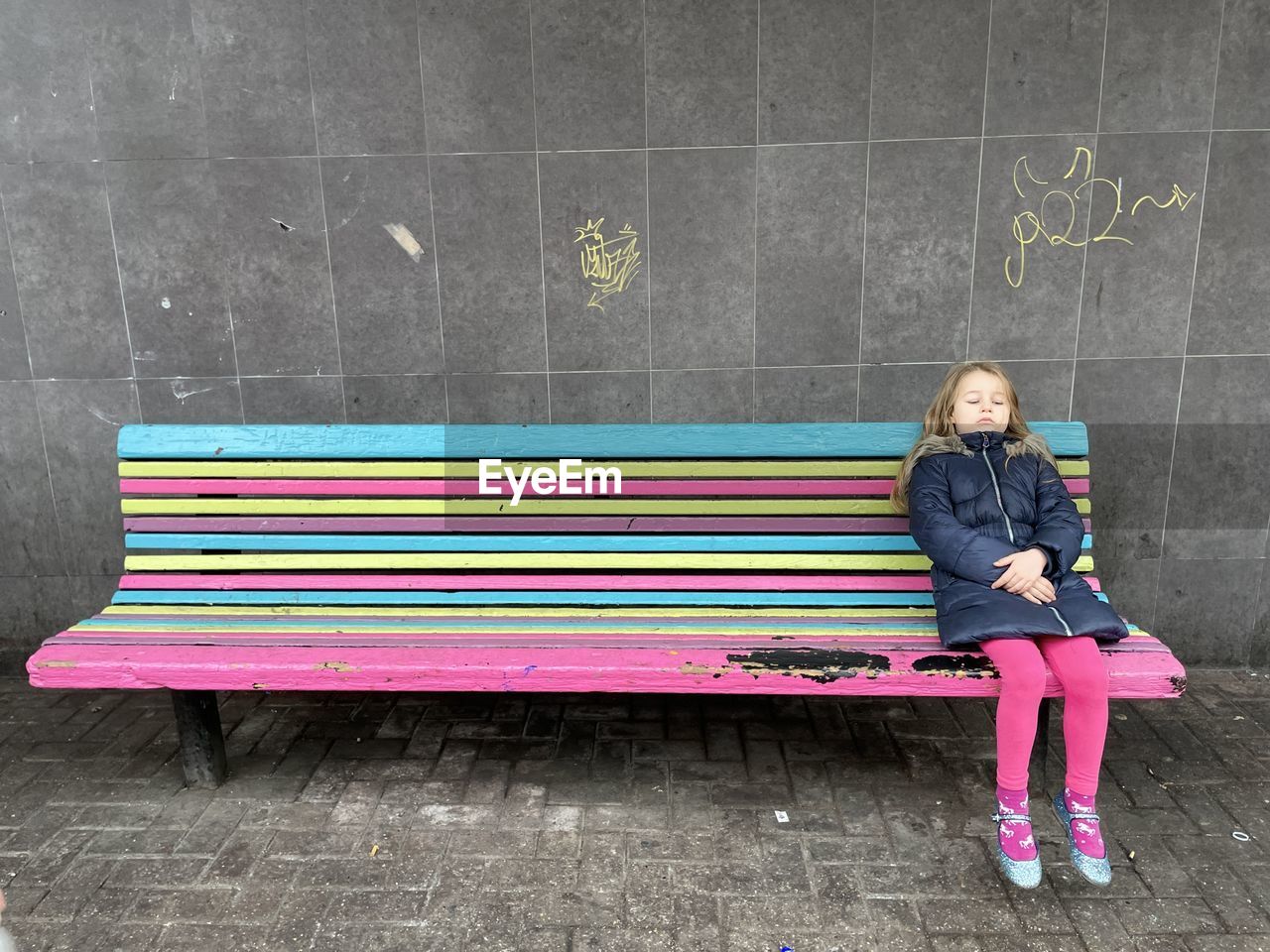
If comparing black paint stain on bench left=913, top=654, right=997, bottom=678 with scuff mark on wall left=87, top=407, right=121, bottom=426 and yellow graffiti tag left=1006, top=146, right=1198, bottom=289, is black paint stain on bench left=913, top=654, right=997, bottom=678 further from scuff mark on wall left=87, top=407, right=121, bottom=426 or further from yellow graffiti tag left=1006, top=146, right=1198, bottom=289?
scuff mark on wall left=87, top=407, right=121, bottom=426

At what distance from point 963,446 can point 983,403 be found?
0.59 ft

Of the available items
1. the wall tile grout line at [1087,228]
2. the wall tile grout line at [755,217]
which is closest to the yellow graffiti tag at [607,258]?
the wall tile grout line at [755,217]

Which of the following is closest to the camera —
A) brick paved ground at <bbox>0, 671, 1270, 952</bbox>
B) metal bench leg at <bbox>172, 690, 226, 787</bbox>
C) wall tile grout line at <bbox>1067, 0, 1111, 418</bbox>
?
brick paved ground at <bbox>0, 671, 1270, 952</bbox>

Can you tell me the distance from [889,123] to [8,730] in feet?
15.1

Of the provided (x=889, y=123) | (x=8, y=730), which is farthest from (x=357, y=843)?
(x=889, y=123)

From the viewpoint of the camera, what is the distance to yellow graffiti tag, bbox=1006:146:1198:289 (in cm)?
385

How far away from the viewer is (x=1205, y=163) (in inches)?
150

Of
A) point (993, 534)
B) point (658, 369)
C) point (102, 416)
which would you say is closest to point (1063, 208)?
point (993, 534)

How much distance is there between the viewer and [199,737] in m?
3.18

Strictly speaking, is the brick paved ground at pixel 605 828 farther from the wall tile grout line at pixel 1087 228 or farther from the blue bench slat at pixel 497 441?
the wall tile grout line at pixel 1087 228

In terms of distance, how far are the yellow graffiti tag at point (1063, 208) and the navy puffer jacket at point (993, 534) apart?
116 centimetres

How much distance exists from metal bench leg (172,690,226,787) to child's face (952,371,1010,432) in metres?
2.94

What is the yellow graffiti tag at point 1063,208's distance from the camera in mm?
3852

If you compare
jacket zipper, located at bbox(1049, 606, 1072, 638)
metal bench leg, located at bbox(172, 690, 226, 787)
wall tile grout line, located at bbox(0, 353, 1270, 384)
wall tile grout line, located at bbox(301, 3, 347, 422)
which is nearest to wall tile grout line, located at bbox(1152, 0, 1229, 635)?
wall tile grout line, located at bbox(0, 353, 1270, 384)
